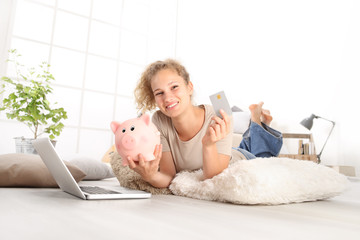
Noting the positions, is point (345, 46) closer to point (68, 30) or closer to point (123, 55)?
point (123, 55)

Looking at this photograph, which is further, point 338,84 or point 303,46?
point 303,46

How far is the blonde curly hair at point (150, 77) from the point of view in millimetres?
1167

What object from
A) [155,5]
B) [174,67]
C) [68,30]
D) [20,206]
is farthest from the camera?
[155,5]

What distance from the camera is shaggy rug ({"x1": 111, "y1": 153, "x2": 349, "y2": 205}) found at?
2.89 ft

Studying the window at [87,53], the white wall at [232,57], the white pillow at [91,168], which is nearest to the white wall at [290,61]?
the white wall at [232,57]

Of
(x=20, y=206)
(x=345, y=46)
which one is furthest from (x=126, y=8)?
(x=20, y=206)

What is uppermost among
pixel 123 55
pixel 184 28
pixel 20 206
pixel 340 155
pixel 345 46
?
pixel 184 28

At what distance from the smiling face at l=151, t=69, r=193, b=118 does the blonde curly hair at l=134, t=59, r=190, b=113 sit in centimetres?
4

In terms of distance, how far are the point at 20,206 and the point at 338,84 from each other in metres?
2.61

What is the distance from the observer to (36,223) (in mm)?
501

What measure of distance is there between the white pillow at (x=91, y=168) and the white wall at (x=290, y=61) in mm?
1931

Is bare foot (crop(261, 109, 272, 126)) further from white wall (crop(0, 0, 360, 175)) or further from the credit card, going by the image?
white wall (crop(0, 0, 360, 175))

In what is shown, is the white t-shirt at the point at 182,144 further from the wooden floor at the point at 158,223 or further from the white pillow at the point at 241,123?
the white pillow at the point at 241,123

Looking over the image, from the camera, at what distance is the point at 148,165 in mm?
970
